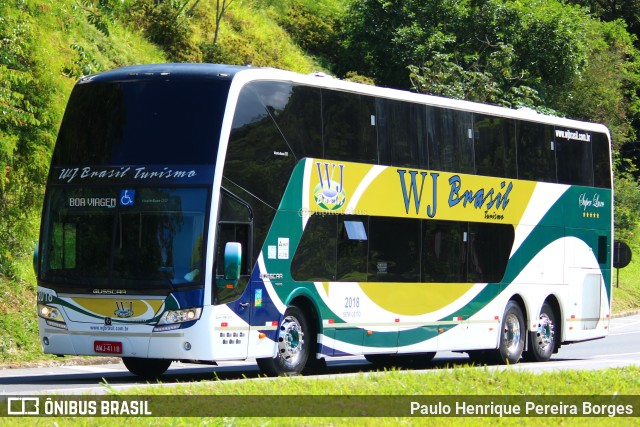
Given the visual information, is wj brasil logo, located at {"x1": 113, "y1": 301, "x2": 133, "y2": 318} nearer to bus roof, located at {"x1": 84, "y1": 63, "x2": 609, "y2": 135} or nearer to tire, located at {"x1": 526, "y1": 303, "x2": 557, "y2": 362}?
bus roof, located at {"x1": 84, "y1": 63, "x2": 609, "y2": 135}

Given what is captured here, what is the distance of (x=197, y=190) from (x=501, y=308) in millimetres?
8226

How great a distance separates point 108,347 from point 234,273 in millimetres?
1935

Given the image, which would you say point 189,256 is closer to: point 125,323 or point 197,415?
point 125,323

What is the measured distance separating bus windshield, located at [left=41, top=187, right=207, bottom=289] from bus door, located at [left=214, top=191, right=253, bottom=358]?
1.05 feet

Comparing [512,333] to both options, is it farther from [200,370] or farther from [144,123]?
[144,123]

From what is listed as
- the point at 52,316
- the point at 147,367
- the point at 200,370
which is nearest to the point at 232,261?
the point at 52,316

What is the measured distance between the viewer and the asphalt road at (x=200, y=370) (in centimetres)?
1608

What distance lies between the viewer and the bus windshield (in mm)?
16219

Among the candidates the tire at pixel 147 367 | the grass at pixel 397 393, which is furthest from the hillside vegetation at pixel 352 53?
the grass at pixel 397 393

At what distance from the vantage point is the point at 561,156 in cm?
2466

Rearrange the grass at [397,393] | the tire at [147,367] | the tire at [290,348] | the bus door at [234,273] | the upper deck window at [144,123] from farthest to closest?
the tire at [147,367] → the tire at [290,348] → the upper deck window at [144,123] → the bus door at [234,273] → the grass at [397,393]

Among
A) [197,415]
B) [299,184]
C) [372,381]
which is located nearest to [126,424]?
[197,415]

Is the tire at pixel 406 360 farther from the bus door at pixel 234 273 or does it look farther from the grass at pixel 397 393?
the bus door at pixel 234 273

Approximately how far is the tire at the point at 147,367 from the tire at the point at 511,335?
6.86m
